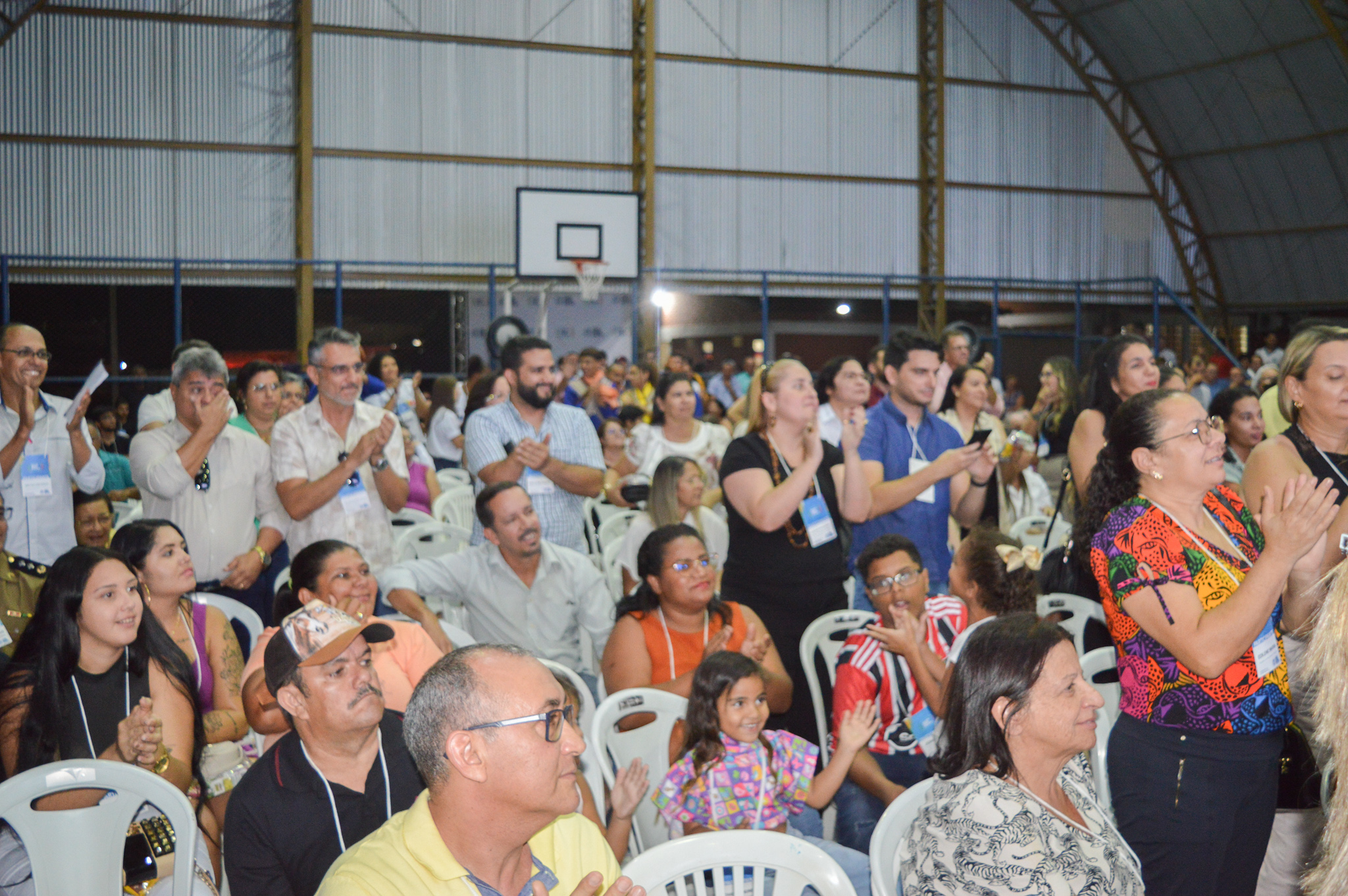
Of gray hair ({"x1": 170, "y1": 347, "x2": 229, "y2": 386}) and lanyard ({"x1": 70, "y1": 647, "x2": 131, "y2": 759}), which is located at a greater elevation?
gray hair ({"x1": 170, "y1": 347, "x2": 229, "y2": 386})

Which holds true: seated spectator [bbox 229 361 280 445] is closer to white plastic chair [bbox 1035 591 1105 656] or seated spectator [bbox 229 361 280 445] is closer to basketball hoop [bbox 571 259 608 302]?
white plastic chair [bbox 1035 591 1105 656]

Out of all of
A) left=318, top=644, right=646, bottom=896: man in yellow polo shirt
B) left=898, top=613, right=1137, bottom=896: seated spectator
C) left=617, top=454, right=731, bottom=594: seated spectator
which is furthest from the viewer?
left=617, top=454, right=731, bottom=594: seated spectator

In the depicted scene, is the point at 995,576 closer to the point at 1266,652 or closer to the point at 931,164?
the point at 1266,652

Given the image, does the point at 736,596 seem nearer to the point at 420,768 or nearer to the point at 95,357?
the point at 420,768

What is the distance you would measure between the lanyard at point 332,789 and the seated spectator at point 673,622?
3.30ft

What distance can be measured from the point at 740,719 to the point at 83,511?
3.02m

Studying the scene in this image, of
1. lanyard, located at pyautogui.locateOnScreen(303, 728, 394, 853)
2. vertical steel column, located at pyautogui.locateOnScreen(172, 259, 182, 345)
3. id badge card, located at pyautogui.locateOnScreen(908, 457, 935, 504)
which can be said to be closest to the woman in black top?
id badge card, located at pyautogui.locateOnScreen(908, 457, 935, 504)

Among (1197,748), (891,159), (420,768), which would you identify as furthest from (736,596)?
(891,159)

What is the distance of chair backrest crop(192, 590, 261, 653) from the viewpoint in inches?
138

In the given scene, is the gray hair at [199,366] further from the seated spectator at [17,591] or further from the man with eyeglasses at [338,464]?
the seated spectator at [17,591]

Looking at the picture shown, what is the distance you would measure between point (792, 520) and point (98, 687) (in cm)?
192

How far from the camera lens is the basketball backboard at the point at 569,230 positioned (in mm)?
11719

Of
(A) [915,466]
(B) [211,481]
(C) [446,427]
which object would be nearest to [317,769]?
(B) [211,481]

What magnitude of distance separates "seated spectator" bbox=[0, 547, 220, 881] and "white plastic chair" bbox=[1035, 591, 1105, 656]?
2.59 meters
